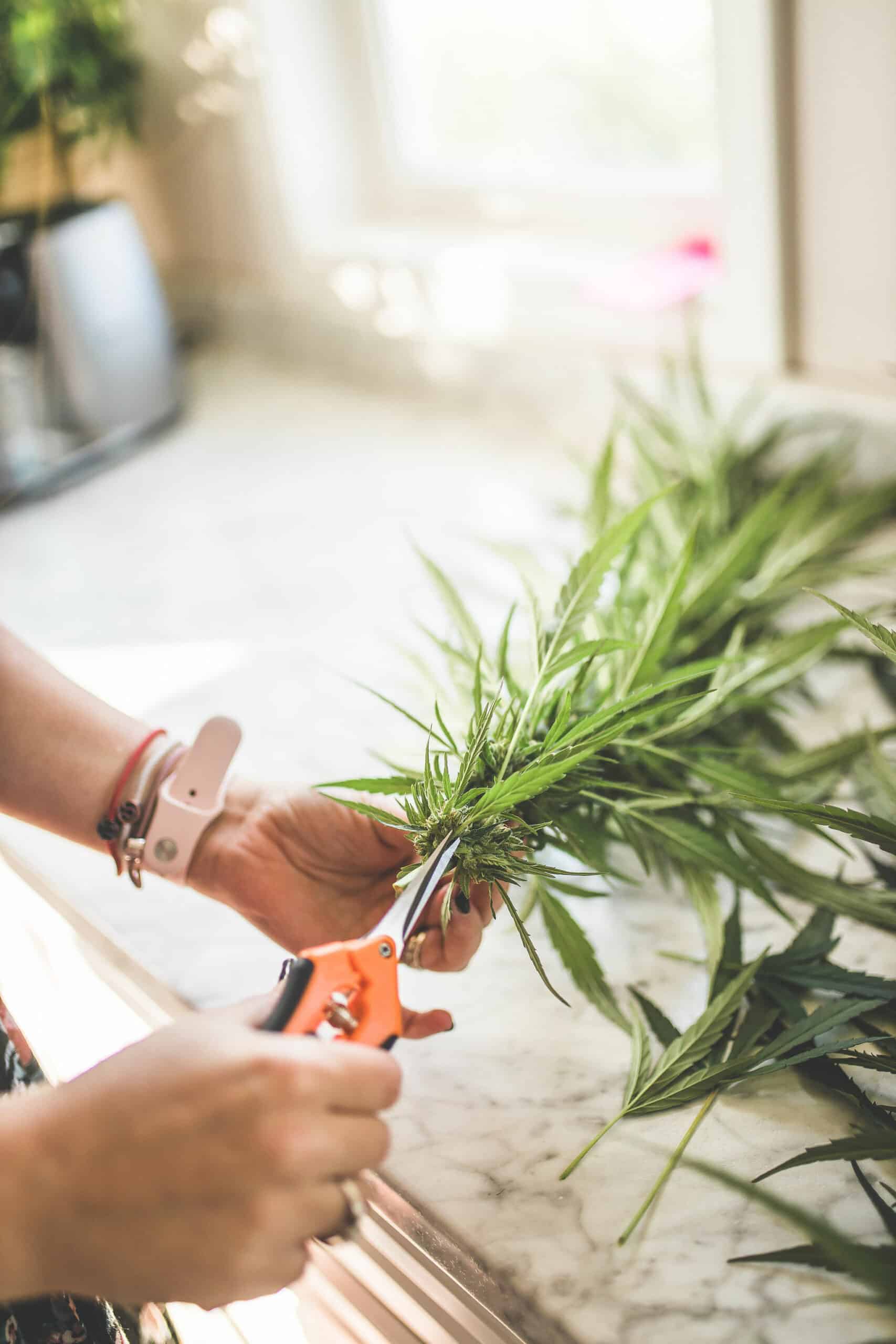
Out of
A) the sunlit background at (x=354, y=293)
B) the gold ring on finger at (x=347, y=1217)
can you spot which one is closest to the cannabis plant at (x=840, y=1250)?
the gold ring on finger at (x=347, y=1217)

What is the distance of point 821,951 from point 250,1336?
322mm

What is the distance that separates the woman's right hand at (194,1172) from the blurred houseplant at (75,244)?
1.00 metres

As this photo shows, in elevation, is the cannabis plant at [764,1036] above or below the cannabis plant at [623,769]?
below

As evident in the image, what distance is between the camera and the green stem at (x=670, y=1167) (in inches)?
18.1

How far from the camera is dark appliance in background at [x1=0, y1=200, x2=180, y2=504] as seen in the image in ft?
3.92

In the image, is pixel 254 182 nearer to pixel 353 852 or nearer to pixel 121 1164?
pixel 353 852

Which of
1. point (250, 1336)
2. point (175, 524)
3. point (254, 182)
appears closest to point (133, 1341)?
point (250, 1336)

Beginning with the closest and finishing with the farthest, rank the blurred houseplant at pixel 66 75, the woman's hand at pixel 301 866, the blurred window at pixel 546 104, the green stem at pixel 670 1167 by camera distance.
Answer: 1. the green stem at pixel 670 1167
2. the woman's hand at pixel 301 866
3. the blurred window at pixel 546 104
4. the blurred houseplant at pixel 66 75

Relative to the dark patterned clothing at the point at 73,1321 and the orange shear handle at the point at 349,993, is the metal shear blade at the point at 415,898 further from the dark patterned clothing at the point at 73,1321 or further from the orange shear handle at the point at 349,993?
the dark patterned clothing at the point at 73,1321

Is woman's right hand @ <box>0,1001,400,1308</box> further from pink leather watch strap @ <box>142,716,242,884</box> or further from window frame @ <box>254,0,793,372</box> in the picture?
window frame @ <box>254,0,793,372</box>

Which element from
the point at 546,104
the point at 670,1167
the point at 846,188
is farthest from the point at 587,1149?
the point at 546,104

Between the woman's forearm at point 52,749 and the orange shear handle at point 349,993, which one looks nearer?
the orange shear handle at point 349,993

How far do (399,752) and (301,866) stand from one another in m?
0.12

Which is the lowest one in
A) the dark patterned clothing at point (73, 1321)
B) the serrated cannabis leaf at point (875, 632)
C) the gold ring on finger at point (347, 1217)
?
the dark patterned clothing at point (73, 1321)
